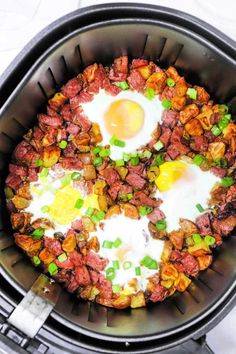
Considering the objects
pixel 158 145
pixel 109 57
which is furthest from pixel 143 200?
pixel 109 57

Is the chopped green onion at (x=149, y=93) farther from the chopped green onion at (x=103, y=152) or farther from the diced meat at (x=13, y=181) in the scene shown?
the diced meat at (x=13, y=181)

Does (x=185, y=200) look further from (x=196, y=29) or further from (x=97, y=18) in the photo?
(x=97, y=18)

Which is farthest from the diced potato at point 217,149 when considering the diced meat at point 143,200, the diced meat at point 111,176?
the diced meat at point 111,176

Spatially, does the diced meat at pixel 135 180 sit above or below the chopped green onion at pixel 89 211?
above

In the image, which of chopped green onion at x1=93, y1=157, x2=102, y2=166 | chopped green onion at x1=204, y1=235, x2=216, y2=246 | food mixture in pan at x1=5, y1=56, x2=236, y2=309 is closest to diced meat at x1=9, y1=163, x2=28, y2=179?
food mixture in pan at x1=5, y1=56, x2=236, y2=309

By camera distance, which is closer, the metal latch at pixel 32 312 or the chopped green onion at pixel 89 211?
the metal latch at pixel 32 312

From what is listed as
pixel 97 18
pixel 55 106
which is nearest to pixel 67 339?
pixel 55 106
